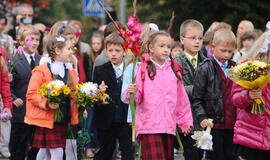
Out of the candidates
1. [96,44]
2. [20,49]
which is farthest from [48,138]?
[96,44]

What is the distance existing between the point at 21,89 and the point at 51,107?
1.70 m

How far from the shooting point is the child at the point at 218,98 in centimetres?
746

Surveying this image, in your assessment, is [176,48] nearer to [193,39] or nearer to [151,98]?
[193,39]

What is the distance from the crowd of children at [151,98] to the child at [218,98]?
0.01 meters

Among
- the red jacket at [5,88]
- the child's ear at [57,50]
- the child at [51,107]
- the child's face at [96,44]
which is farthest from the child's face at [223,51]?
the child's face at [96,44]

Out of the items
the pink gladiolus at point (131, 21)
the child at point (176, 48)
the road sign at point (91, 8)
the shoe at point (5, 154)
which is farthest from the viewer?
the road sign at point (91, 8)

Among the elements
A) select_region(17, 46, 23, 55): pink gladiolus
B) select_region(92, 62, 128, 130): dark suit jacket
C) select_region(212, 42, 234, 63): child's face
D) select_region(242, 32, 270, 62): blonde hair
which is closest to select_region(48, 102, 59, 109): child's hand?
select_region(92, 62, 128, 130): dark suit jacket

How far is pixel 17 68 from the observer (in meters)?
9.12

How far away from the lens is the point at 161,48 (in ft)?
22.6

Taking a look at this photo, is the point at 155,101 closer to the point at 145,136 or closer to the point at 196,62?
the point at 145,136

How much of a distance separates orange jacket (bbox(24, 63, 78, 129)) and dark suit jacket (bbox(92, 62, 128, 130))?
1.89 feet

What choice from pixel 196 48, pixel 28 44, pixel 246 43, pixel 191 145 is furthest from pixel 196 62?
pixel 246 43

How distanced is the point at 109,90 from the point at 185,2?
441 inches

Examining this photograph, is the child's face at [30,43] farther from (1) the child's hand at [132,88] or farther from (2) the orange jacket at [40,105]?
(1) the child's hand at [132,88]
